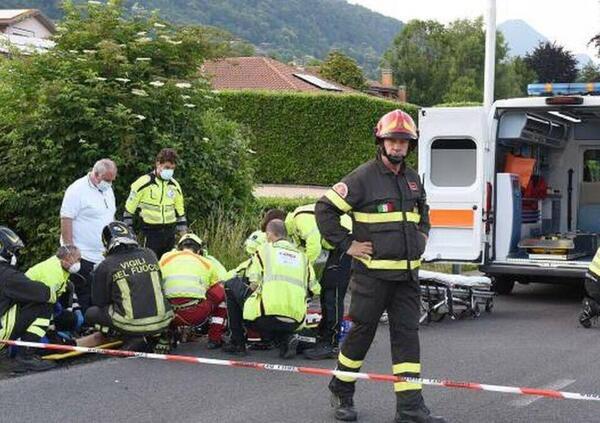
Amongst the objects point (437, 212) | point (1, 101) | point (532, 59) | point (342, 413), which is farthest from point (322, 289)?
point (532, 59)

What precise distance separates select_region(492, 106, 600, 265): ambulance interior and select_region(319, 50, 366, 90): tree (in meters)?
42.9

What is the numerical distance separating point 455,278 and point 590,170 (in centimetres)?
544

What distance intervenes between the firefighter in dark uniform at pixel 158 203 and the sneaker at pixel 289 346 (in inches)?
104

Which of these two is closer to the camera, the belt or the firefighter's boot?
the belt

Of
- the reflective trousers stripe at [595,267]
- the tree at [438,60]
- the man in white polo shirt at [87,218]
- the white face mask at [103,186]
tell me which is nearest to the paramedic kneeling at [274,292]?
the man in white polo shirt at [87,218]

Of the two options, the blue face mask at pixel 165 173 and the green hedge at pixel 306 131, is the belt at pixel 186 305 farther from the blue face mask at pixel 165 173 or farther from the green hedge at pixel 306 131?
the green hedge at pixel 306 131

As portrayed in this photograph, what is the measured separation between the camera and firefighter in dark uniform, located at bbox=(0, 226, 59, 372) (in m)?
7.29

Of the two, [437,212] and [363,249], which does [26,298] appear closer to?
Result: [363,249]

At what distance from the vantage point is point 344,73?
186ft

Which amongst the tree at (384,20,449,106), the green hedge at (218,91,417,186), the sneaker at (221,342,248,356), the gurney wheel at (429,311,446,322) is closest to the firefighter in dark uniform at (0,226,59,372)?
the sneaker at (221,342,248,356)

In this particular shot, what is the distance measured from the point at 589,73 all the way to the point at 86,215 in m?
46.1

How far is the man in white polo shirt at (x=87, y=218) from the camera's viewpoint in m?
8.79

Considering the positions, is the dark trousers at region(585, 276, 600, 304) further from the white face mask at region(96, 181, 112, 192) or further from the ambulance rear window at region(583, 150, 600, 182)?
the ambulance rear window at region(583, 150, 600, 182)

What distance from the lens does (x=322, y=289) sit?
8.19 m
